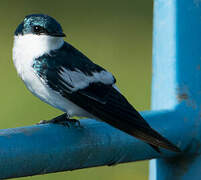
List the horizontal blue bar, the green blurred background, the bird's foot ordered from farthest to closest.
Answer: the green blurred background
the bird's foot
the horizontal blue bar

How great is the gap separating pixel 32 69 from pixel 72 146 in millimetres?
342

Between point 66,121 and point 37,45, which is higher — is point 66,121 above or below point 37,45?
below

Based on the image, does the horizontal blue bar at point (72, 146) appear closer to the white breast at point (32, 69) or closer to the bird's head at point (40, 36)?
the white breast at point (32, 69)

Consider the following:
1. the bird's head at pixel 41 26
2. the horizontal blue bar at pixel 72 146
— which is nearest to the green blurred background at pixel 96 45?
the bird's head at pixel 41 26

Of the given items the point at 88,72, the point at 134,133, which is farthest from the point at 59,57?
the point at 134,133

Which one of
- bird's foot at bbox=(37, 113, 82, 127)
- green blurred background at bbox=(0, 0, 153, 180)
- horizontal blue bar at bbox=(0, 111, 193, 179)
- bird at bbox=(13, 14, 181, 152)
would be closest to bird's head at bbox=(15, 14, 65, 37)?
bird at bbox=(13, 14, 181, 152)

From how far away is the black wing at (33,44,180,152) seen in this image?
164 centimetres

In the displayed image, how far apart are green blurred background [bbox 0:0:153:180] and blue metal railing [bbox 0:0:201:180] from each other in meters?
1.04

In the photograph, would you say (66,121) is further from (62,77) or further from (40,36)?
(40,36)

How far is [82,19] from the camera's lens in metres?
3.48

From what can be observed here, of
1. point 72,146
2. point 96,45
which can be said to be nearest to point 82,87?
point 72,146

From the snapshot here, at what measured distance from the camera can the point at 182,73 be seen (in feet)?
5.69

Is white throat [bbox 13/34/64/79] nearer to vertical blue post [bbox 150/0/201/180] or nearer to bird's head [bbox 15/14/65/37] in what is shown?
bird's head [bbox 15/14/65/37]

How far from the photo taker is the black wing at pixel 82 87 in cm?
164
